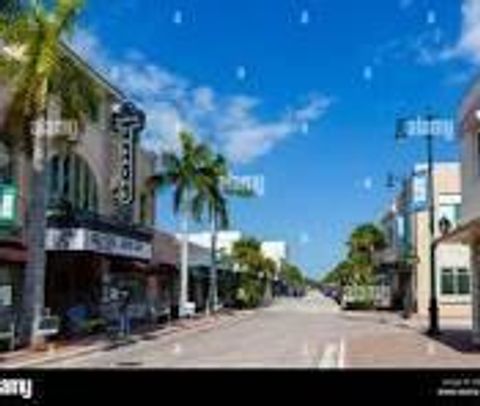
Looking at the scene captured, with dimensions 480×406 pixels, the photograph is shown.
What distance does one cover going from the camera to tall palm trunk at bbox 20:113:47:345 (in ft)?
86.6

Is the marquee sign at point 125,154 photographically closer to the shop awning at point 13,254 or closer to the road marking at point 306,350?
the shop awning at point 13,254

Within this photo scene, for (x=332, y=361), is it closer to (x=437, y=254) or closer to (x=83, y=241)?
(x=83, y=241)

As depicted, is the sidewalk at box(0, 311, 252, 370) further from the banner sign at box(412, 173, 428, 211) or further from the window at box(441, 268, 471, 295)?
the window at box(441, 268, 471, 295)

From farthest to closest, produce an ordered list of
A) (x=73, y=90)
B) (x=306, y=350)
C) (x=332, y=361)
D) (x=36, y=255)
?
1. (x=36, y=255)
2. (x=73, y=90)
3. (x=306, y=350)
4. (x=332, y=361)

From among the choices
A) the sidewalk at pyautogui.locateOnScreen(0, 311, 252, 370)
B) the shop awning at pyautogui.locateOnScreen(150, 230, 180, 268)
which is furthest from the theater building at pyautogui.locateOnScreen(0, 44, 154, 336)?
the sidewalk at pyautogui.locateOnScreen(0, 311, 252, 370)

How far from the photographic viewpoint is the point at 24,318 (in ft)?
88.0

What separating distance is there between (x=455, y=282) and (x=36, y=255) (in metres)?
39.2

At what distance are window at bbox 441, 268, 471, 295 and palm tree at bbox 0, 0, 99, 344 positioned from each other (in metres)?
38.0

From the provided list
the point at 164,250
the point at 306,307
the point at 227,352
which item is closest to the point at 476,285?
the point at 227,352

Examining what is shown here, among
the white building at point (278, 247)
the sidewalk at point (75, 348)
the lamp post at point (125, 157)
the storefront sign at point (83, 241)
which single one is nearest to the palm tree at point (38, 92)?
the sidewalk at point (75, 348)

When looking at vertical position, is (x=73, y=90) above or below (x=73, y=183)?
above

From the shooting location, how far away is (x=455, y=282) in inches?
2422

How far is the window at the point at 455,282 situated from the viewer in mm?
61344

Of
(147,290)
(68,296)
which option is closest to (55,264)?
(68,296)
